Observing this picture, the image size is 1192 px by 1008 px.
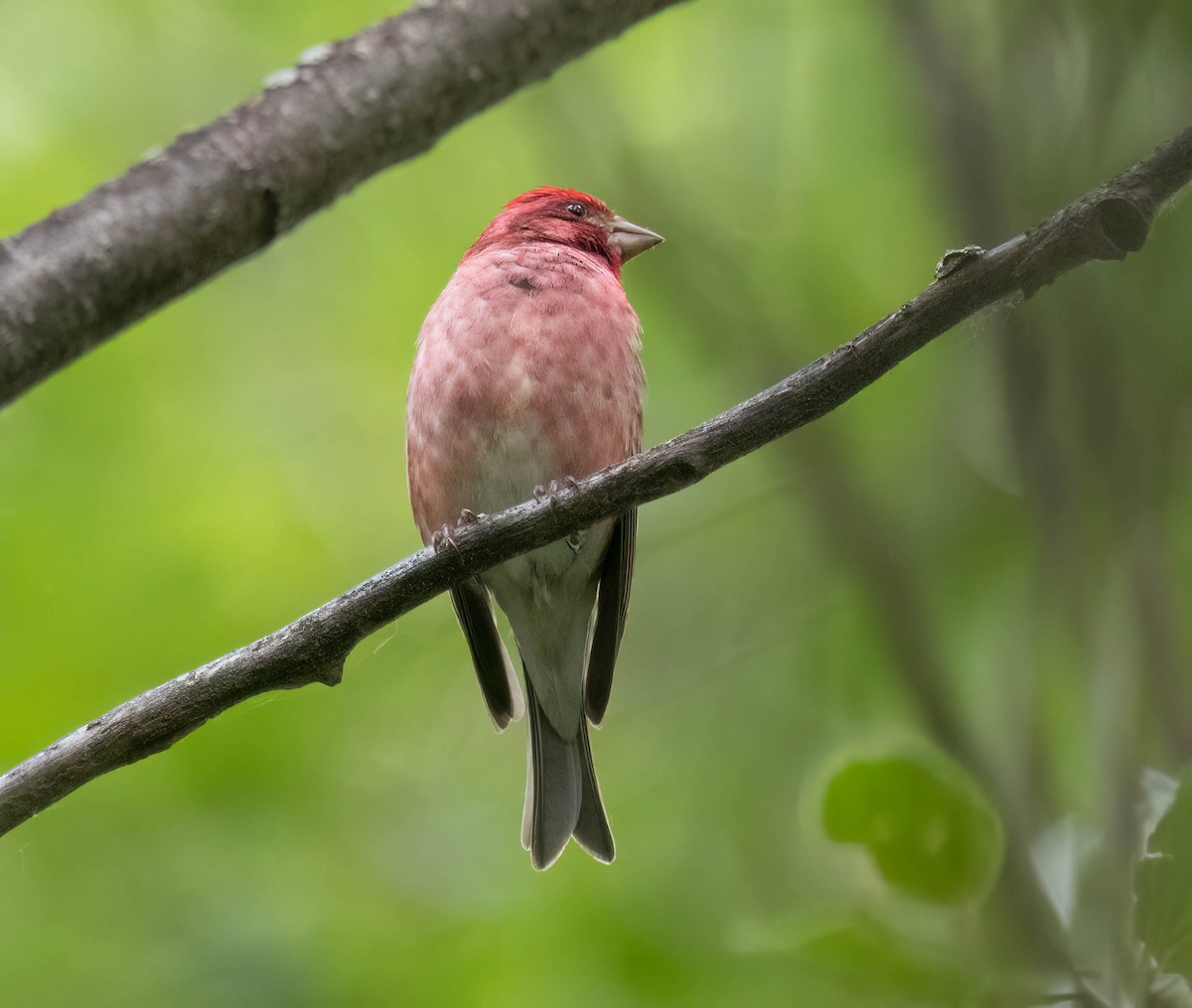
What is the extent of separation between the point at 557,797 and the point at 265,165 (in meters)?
3.43

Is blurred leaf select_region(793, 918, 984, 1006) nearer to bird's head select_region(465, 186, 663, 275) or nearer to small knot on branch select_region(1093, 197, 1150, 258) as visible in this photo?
small knot on branch select_region(1093, 197, 1150, 258)

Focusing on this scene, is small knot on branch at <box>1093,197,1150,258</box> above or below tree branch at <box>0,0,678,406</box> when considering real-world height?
below

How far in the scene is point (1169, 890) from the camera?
244cm

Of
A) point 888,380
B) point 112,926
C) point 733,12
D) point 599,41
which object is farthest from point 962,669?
point 733,12

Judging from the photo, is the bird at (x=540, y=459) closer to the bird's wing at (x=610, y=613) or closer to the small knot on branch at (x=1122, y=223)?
the bird's wing at (x=610, y=613)

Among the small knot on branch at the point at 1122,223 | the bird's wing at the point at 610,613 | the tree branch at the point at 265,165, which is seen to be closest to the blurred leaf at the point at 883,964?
the small knot on branch at the point at 1122,223

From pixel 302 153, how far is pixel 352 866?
3.49 meters

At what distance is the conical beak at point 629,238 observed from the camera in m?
6.55

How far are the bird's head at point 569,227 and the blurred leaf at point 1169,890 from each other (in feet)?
14.3

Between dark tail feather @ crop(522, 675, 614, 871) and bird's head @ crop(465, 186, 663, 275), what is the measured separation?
2069 mm

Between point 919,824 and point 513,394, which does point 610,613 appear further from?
point 919,824

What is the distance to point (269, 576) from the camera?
6.41 m

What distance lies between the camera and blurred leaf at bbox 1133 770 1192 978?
2.40 m

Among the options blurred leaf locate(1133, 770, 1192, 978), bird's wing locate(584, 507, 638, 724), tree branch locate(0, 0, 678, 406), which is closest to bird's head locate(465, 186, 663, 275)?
bird's wing locate(584, 507, 638, 724)
